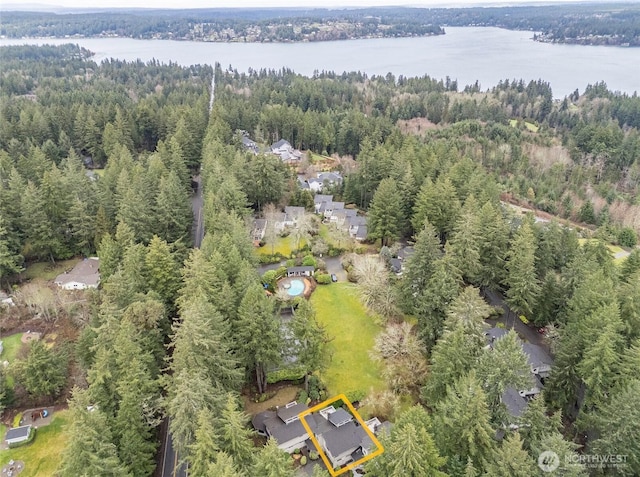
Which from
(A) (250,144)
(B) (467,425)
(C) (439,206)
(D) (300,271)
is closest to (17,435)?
(D) (300,271)

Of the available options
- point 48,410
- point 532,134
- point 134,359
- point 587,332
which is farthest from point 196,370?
point 532,134

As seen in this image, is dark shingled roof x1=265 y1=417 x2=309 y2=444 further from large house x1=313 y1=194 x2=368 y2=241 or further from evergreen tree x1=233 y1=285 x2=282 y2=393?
large house x1=313 y1=194 x2=368 y2=241

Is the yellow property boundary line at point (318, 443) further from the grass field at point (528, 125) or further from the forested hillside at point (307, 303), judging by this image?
the grass field at point (528, 125)

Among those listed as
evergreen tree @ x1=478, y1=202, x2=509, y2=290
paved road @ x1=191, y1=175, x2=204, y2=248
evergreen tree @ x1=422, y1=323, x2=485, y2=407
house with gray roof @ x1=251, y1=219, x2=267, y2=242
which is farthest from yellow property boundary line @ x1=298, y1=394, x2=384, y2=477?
paved road @ x1=191, y1=175, x2=204, y2=248

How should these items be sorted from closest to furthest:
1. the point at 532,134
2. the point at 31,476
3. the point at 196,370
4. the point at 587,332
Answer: the point at 196,370 < the point at 31,476 < the point at 587,332 < the point at 532,134

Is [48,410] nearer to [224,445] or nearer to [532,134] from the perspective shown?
[224,445]

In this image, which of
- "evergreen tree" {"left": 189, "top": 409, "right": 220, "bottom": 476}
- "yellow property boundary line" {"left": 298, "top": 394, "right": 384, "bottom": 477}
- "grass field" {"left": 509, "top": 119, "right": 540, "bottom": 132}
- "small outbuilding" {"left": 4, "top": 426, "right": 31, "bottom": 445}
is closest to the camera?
"evergreen tree" {"left": 189, "top": 409, "right": 220, "bottom": 476}
